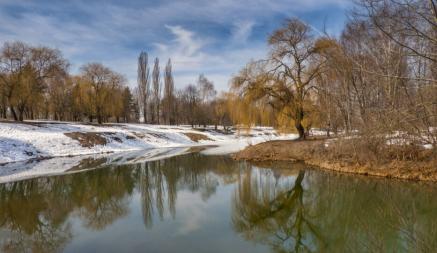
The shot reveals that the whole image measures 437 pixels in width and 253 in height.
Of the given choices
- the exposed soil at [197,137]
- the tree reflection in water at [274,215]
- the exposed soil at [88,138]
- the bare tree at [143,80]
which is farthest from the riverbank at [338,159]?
the bare tree at [143,80]

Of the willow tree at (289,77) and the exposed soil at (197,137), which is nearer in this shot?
the willow tree at (289,77)

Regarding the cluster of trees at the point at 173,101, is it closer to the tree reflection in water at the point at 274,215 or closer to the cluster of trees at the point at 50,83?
the cluster of trees at the point at 50,83

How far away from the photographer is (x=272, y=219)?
27.0ft

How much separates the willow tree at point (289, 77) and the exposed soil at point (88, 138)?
15307 millimetres

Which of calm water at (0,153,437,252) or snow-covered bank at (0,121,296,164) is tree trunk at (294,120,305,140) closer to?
snow-covered bank at (0,121,296,164)

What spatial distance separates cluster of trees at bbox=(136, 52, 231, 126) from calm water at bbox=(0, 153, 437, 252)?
37.5 meters

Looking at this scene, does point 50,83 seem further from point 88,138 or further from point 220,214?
point 220,214

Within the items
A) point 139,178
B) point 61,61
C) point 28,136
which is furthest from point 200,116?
point 139,178

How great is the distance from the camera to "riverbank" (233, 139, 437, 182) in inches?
481

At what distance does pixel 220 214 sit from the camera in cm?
864

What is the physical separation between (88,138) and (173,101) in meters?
30.0

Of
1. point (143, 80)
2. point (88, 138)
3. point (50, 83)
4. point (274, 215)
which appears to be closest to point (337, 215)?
point (274, 215)

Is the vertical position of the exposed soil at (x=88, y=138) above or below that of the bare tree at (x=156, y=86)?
below

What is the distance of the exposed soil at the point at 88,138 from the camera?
89.8 feet
